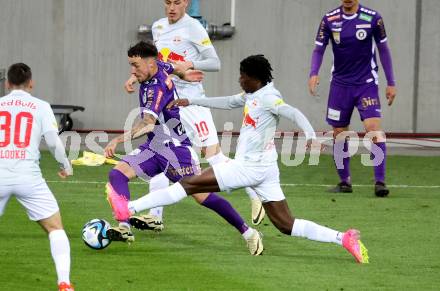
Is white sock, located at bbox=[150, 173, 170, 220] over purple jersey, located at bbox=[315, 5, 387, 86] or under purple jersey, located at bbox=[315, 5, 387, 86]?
under

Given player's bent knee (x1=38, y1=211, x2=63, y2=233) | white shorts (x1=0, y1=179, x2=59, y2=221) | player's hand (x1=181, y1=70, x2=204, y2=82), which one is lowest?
player's bent knee (x1=38, y1=211, x2=63, y2=233)

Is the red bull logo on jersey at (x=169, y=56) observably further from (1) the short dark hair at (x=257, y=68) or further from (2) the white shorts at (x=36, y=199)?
(2) the white shorts at (x=36, y=199)

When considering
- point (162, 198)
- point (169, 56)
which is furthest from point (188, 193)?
point (169, 56)

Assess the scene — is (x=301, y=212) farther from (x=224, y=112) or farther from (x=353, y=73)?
(x=224, y=112)

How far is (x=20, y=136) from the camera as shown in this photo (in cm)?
901

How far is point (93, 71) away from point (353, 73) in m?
9.12

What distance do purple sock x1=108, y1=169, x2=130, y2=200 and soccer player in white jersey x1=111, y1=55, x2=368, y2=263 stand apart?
0.58 metres

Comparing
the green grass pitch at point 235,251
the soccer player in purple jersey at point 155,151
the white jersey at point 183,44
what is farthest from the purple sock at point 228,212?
the white jersey at point 183,44

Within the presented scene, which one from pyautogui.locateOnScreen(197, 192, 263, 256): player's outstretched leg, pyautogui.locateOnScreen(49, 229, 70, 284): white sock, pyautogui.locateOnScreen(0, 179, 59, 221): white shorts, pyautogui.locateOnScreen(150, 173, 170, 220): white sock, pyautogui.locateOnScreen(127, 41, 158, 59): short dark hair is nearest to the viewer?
pyautogui.locateOnScreen(49, 229, 70, 284): white sock

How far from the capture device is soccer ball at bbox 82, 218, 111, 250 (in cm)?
1087

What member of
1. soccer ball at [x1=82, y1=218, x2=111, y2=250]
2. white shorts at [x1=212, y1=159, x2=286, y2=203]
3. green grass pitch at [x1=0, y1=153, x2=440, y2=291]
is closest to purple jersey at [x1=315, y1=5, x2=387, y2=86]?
green grass pitch at [x1=0, y1=153, x2=440, y2=291]

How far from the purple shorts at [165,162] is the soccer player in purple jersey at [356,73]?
3974 mm

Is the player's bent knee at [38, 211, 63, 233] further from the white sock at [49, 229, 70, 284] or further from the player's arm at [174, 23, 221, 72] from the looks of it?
the player's arm at [174, 23, 221, 72]

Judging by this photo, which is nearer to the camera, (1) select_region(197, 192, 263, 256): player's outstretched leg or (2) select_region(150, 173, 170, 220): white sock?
(1) select_region(197, 192, 263, 256): player's outstretched leg
